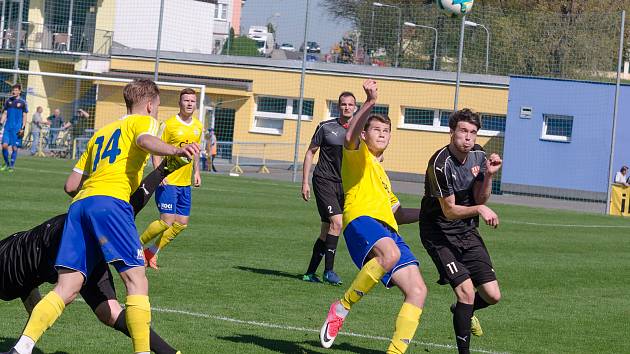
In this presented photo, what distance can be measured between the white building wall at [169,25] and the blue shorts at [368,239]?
134ft

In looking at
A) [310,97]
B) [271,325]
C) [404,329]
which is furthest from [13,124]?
[404,329]

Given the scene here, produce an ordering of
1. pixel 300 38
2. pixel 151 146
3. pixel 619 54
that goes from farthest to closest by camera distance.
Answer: pixel 300 38 < pixel 619 54 < pixel 151 146

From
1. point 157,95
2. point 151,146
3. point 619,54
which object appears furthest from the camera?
point 619,54

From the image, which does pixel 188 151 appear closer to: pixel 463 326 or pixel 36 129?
pixel 463 326

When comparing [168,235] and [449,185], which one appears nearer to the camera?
[449,185]

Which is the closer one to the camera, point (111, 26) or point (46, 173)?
point (46, 173)

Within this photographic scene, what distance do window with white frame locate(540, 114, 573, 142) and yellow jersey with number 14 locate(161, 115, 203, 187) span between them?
26849mm

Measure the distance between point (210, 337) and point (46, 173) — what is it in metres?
18.9

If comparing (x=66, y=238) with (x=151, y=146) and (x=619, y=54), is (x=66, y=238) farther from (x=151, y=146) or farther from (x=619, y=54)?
(x=619, y=54)

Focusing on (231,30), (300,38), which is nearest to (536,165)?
(300,38)

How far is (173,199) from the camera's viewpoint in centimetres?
1198

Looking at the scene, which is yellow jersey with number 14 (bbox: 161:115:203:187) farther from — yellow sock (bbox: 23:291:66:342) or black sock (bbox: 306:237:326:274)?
yellow sock (bbox: 23:291:66:342)

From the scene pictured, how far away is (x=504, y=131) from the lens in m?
38.6

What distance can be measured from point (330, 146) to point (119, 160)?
5454mm
